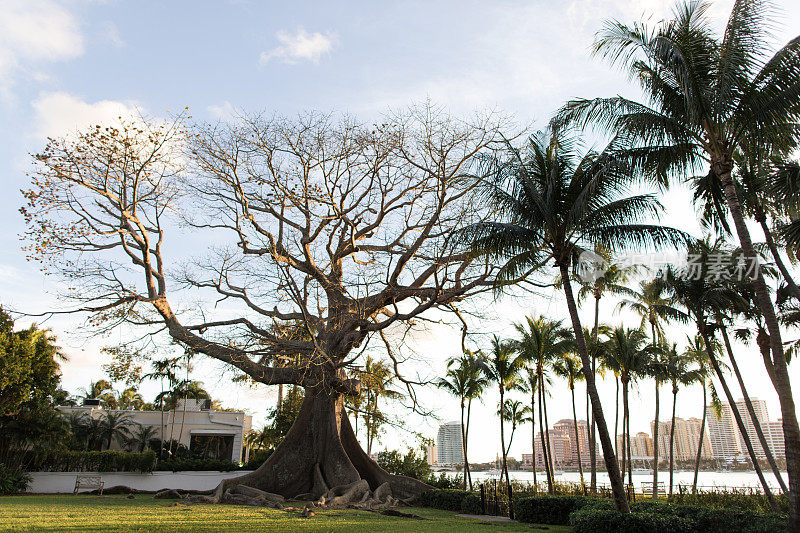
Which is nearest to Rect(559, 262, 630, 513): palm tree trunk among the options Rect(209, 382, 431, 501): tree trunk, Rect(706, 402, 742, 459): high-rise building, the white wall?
Rect(209, 382, 431, 501): tree trunk

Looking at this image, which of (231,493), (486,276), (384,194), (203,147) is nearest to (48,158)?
(203,147)

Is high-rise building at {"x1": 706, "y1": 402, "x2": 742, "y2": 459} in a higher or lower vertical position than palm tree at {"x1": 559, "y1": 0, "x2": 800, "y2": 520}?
lower

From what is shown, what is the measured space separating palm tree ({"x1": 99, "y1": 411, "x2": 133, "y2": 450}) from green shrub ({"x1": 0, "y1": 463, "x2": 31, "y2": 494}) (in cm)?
774

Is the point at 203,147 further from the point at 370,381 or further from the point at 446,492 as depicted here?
the point at 446,492

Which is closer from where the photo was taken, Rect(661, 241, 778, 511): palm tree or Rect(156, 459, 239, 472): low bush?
Rect(661, 241, 778, 511): palm tree

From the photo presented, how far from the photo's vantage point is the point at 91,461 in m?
22.0

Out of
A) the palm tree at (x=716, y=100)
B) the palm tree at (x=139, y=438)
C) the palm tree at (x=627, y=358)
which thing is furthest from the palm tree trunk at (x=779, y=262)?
the palm tree at (x=139, y=438)

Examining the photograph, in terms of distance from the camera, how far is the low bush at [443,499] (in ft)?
55.9

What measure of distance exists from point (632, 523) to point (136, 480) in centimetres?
2070

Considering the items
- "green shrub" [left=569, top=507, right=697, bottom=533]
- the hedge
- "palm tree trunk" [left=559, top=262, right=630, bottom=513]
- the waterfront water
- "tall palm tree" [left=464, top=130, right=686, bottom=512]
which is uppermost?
"tall palm tree" [left=464, top=130, right=686, bottom=512]

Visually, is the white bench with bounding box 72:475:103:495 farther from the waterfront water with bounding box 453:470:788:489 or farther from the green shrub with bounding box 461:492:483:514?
the waterfront water with bounding box 453:470:788:489

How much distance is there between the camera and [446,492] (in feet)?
57.6

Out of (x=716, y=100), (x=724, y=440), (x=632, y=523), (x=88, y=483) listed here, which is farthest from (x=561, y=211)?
(x=724, y=440)

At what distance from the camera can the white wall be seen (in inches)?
798
